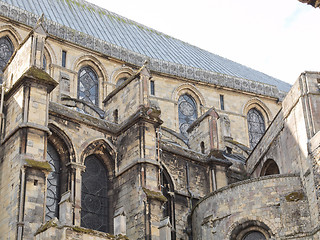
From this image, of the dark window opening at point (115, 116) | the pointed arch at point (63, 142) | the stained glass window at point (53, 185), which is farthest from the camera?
the dark window opening at point (115, 116)

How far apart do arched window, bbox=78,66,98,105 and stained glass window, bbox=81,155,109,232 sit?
→ 8807 mm

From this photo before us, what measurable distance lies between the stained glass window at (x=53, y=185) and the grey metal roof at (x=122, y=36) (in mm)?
10596

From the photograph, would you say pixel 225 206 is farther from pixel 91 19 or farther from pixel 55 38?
pixel 91 19

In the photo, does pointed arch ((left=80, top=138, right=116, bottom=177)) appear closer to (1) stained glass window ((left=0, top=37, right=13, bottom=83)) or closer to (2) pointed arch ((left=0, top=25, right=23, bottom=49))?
(1) stained glass window ((left=0, top=37, right=13, bottom=83))

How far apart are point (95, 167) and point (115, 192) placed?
1.17 metres

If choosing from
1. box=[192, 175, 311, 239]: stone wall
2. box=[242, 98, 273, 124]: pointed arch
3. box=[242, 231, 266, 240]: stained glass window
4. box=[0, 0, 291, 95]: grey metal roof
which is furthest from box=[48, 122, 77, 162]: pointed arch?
box=[242, 98, 273, 124]: pointed arch

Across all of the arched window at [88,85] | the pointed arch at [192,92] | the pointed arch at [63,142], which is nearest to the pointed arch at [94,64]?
the arched window at [88,85]

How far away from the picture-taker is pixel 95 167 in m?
22.4

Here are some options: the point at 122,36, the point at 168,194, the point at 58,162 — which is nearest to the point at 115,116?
the point at 168,194

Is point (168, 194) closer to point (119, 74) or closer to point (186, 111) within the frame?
point (119, 74)

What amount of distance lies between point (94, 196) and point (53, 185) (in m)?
1.74

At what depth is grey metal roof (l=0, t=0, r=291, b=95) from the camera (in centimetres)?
3153

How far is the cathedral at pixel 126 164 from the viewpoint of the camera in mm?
18609

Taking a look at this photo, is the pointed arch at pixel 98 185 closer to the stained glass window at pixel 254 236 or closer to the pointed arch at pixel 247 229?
the pointed arch at pixel 247 229
